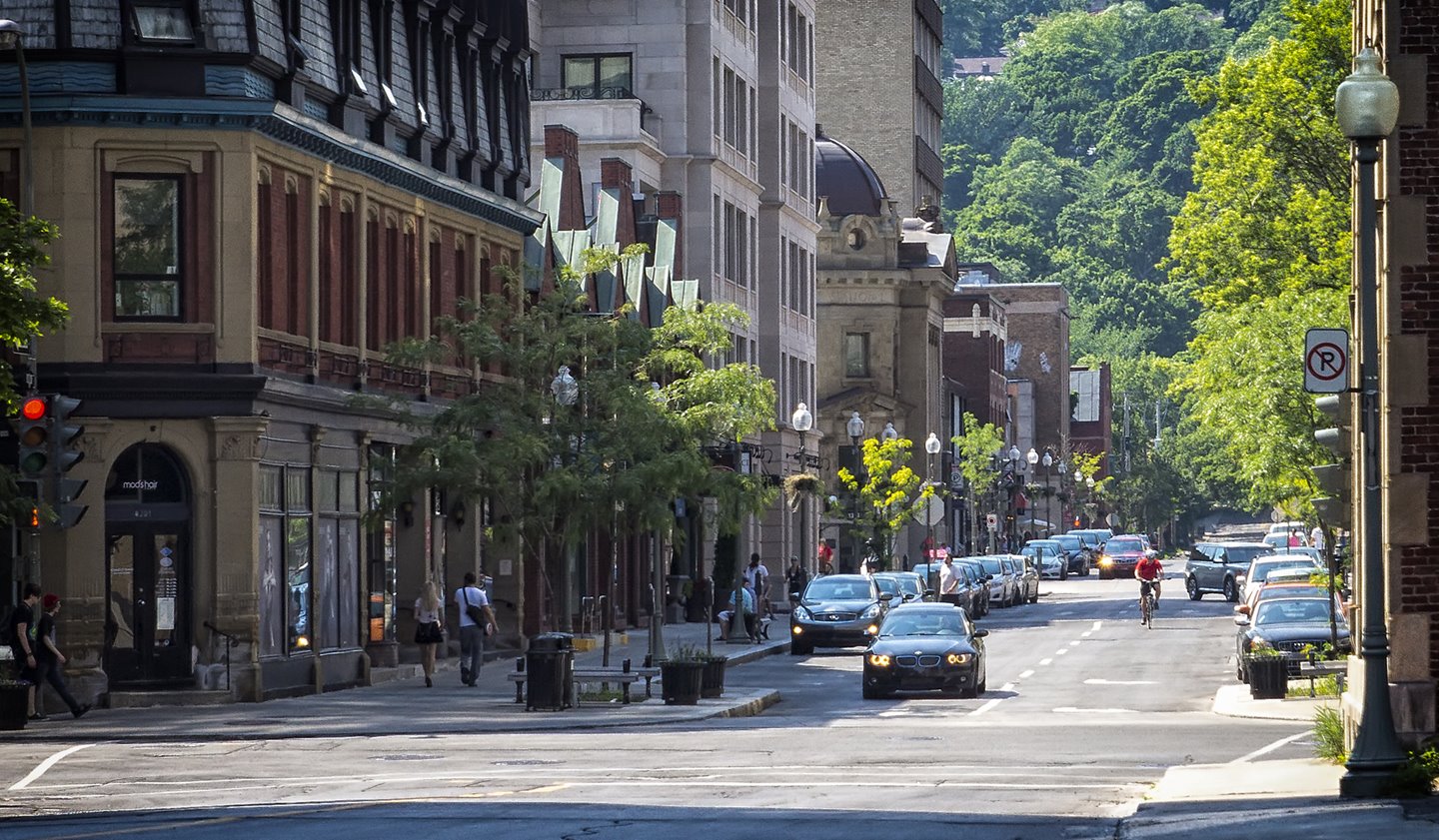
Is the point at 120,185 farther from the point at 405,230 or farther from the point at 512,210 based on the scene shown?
the point at 512,210

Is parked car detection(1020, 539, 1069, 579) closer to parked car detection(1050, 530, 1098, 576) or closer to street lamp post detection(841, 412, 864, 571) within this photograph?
parked car detection(1050, 530, 1098, 576)

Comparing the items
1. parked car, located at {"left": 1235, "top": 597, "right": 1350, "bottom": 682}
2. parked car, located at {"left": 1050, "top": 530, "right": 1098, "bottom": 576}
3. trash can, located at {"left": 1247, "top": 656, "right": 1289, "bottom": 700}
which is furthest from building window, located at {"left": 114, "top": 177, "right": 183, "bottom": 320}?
parked car, located at {"left": 1050, "top": 530, "right": 1098, "bottom": 576}

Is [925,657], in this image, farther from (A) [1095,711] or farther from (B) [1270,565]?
(B) [1270,565]

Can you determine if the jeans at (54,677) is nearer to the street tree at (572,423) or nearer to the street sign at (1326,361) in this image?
the street tree at (572,423)

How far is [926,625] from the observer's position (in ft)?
127

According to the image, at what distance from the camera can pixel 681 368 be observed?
4091cm

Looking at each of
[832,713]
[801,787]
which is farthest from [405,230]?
[801,787]

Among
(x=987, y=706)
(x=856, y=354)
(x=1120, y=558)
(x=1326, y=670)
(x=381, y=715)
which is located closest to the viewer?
(x=381, y=715)

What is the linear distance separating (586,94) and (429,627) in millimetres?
29822

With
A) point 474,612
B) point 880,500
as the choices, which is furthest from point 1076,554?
point 474,612

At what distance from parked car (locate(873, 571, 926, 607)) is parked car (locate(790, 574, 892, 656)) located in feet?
5.96

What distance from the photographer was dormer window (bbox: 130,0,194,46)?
3456cm

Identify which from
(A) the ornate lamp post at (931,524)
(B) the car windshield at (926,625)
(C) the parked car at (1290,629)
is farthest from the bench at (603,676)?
(A) the ornate lamp post at (931,524)

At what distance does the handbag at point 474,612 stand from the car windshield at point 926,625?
236 inches
